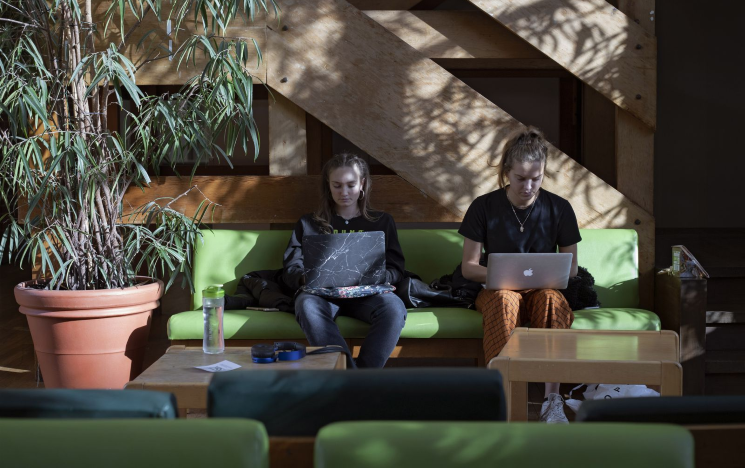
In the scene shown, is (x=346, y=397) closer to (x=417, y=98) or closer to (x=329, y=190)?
(x=329, y=190)

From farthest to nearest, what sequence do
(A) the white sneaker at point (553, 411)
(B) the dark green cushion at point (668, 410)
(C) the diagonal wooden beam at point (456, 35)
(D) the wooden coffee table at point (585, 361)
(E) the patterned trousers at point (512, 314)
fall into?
(C) the diagonal wooden beam at point (456, 35) < (E) the patterned trousers at point (512, 314) < (A) the white sneaker at point (553, 411) < (D) the wooden coffee table at point (585, 361) < (B) the dark green cushion at point (668, 410)

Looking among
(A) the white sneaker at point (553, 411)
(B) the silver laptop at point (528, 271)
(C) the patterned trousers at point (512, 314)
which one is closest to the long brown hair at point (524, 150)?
(B) the silver laptop at point (528, 271)

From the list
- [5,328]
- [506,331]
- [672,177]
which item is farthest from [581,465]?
[672,177]

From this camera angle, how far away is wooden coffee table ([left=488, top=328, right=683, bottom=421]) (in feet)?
8.75

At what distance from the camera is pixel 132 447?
1286 millimetres

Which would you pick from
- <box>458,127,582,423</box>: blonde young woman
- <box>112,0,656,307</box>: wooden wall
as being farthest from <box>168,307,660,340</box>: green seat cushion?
<box>112,0,656,307</box>: wooden wall

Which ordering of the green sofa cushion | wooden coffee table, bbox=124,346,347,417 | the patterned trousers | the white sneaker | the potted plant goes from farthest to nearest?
the green sofa cushion → the potted plant → the patterned trousers → the white sneaker → wooden coffee table, bbox=124,346,347,417

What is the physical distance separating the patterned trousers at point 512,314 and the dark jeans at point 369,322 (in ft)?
1.21

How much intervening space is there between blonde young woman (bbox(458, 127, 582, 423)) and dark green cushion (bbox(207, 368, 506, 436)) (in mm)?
2053

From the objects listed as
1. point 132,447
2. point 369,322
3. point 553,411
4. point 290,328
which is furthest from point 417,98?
point 132,447

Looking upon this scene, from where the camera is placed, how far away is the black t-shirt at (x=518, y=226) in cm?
380

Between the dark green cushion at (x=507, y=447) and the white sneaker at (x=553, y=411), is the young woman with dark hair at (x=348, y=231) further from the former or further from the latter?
the dark green cushion at (x=507, y=447)

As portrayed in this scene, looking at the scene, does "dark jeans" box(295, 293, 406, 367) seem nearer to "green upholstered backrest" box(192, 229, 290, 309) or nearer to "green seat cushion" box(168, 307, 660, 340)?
"green seat cushion" box(168, 307, 660, 340)

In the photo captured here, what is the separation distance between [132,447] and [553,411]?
2323mm
